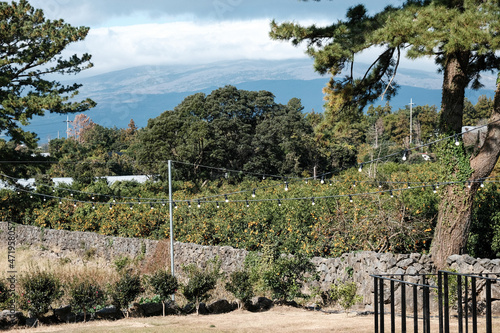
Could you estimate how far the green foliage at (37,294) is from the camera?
11.7 metres

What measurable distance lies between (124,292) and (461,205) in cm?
830

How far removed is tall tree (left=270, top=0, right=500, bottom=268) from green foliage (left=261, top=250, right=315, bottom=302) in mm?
3596

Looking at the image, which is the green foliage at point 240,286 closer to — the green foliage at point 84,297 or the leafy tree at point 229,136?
the green foliage at point 84,297

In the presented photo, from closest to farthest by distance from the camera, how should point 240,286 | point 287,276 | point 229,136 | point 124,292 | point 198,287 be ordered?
point 124,292 < point 198,287 < point 240,286 < point 287,276 < point 229,136

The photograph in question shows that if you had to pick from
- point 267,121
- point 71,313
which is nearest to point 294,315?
point 71,313

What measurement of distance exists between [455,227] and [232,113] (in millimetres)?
32784

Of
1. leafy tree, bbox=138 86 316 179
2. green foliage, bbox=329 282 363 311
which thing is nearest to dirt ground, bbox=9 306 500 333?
green foliage, bbox=329 282 363 311

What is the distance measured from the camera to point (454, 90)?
1288 cm

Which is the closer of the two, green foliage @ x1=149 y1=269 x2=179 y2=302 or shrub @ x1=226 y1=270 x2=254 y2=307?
green foliage @ x1=149 y1=269 x2=179 y2=302

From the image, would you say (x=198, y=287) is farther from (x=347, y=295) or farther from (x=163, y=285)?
(x=347, y=295)

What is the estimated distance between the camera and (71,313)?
12.2 meters

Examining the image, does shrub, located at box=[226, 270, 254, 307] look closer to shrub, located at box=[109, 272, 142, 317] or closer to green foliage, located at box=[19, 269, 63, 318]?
shrub, located at box=[109, 272, 142, 317]

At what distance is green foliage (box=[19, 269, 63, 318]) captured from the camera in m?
11.7

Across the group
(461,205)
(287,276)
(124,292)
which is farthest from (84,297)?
(461,205)
